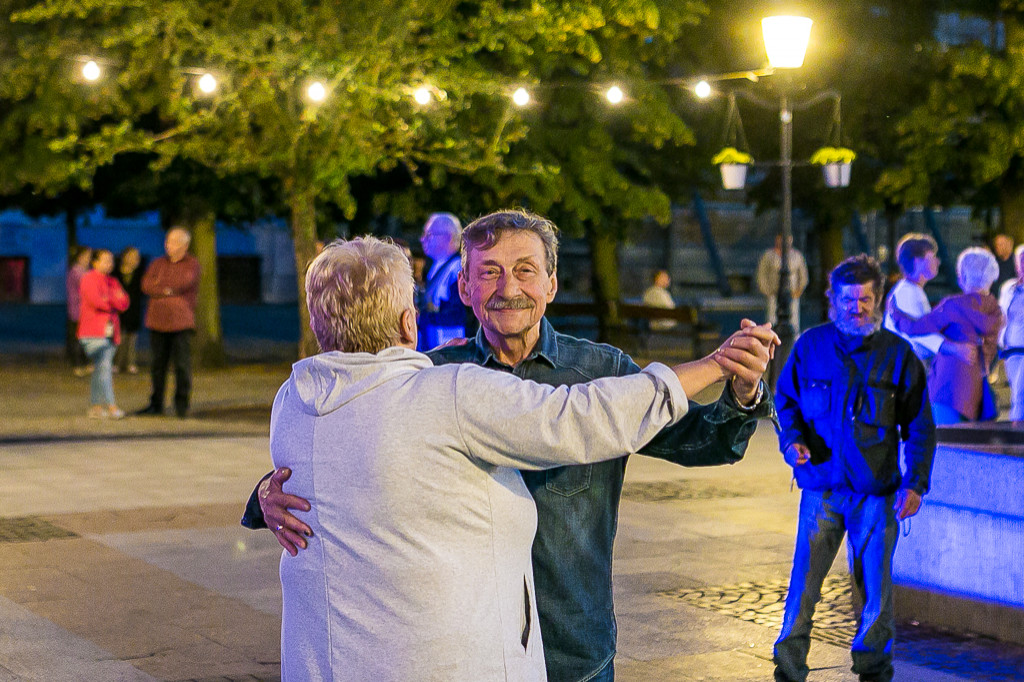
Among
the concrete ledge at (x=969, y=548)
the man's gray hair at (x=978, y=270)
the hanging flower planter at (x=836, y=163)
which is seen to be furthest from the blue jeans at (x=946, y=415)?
the hanging flower planter at (x=836, y=163)

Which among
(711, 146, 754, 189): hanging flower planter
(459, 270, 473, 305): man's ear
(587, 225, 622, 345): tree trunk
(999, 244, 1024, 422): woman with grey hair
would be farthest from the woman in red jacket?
(459, 270, 473, 305): man's ear

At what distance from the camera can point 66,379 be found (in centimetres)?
2164

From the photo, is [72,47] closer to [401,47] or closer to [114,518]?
[401,47]

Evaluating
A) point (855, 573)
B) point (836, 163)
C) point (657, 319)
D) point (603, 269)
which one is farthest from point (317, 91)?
point (603, 269)

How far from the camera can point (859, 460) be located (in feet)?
19.0

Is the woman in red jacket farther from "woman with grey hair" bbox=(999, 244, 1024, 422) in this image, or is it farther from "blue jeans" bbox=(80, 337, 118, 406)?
"woman with grey hair" bbox=(999, 244, 1024, 422)

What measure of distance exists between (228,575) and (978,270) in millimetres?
4502

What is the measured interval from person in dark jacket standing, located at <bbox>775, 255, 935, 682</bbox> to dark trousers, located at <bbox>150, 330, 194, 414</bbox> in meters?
11.0

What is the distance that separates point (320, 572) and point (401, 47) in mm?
13524

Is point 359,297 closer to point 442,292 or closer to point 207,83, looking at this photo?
point 442,292

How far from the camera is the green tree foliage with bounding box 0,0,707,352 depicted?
15891mm

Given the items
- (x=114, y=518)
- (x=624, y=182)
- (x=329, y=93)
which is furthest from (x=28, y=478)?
(x=624, y=182)

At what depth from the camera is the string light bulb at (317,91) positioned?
1537 centimetres

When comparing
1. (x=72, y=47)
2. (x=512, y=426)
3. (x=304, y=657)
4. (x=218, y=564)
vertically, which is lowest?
(x=218, y=564)
